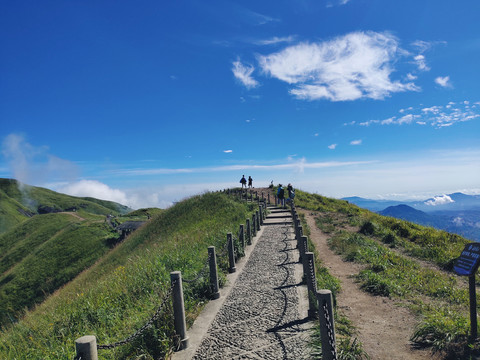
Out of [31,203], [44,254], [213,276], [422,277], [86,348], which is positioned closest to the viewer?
[86,348]

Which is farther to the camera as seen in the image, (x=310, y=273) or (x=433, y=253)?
(x=433, y=253)

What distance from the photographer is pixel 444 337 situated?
487cm

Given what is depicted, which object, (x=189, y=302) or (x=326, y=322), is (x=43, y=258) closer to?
(x=189, y=302)

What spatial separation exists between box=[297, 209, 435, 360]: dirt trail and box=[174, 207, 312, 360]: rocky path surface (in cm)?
108

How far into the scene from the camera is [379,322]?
19.2 feet

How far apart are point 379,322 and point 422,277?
4.19m

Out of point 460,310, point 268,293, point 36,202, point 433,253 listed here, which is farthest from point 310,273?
point 36,202

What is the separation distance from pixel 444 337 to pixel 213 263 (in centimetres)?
491

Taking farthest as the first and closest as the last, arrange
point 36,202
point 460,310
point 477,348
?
1. point 36,202
2. point 460,310
3. point 477,348

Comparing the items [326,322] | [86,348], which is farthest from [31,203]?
[326,322]

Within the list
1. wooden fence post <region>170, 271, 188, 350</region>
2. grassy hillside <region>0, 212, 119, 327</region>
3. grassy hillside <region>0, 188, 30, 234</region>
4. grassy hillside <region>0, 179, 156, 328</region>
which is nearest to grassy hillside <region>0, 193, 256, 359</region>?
wooden fence post <region>170, 271, 188, 350</region>

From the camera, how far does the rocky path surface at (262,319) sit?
14.6ft

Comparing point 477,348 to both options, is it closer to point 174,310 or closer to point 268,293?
point 268,293

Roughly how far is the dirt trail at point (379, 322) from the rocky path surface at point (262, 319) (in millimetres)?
1082
